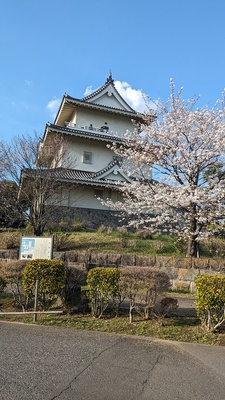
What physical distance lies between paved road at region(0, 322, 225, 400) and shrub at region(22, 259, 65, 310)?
110 centimetres

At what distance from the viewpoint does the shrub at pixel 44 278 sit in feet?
23.5

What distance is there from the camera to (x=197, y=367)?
15.3 ft

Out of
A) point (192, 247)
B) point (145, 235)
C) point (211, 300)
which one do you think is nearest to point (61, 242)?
point (145, 235)

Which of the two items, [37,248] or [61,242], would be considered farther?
[61,242]

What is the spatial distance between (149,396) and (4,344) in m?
2.80

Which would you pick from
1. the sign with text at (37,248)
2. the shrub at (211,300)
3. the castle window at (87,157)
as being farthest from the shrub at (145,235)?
the castle window at (87,157)

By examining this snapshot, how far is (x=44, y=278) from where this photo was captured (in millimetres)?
7180

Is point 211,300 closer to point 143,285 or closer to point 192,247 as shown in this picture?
point 143,285

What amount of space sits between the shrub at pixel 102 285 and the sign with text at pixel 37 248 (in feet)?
7.63

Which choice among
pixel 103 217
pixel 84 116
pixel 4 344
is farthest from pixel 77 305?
pixel 84 116

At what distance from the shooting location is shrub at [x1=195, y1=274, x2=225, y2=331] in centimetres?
618

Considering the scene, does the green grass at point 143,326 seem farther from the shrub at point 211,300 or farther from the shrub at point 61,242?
the shrub at point 61,242

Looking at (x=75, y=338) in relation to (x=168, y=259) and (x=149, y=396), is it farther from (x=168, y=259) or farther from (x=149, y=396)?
(x=168, y=259)

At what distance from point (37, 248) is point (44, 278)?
6.60 ft
